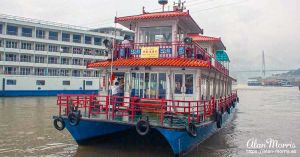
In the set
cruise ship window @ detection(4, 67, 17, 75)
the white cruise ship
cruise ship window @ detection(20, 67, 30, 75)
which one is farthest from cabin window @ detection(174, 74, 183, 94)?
cruise ship window @ detection(20, 67, 30, 75)

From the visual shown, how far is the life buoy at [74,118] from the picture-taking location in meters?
12.3

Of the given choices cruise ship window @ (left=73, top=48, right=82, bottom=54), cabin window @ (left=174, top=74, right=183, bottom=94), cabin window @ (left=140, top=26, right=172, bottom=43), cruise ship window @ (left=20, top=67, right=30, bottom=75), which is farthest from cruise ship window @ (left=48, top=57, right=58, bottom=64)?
cabin window @ (left=174, top=74, right=183, bottom=94)

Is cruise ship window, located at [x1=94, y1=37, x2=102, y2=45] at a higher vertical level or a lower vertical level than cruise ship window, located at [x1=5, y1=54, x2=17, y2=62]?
higher

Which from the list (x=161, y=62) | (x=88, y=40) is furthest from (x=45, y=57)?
(x=161, y=62)

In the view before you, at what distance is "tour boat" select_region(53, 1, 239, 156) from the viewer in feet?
38.3


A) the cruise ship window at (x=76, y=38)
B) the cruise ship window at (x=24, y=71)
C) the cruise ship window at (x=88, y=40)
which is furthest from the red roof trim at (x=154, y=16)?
the cruise ship window at (x=88, y=40)

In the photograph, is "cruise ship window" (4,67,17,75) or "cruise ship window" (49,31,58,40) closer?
"cruise ship window" (4,67,17,75)

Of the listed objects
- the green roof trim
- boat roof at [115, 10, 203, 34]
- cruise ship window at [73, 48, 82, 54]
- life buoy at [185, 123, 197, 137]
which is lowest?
life buoy at [185, 123, 197, 137]

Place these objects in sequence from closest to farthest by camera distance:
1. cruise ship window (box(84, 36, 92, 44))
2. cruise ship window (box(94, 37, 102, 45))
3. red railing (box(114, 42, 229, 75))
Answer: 1. red railing (box(114, 42, 229, 75))
2. cruise ship window (box(84, 36, 92, 44))
3. cruise ship window (box(94, 37, 102, 45))

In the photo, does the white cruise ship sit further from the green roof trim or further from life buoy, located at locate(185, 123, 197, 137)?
life buoy, located at locate(185, 123, 197, 137)

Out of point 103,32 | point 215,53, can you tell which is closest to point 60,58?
point 103,32

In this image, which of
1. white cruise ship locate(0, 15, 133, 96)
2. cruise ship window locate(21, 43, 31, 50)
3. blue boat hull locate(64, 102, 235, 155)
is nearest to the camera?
blue boat hull locate(64, 102, 235, 155)

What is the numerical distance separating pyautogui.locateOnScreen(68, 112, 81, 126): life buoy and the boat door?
4.49m

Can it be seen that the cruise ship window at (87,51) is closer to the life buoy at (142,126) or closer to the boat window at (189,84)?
the boat window at (189,84)
